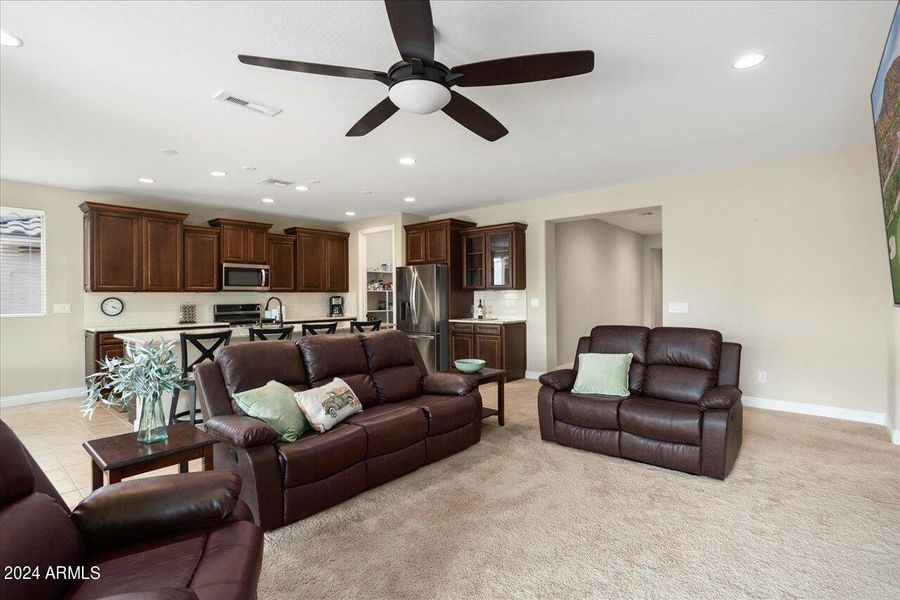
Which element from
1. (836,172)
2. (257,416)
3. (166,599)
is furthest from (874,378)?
(166,599)

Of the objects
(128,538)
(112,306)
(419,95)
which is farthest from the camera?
(112,306)

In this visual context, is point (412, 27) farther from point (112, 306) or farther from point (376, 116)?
point (112, 306)

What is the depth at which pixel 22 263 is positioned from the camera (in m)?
→ 5.45

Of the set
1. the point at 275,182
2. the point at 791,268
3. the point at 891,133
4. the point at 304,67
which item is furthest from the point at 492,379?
the point at 275,182

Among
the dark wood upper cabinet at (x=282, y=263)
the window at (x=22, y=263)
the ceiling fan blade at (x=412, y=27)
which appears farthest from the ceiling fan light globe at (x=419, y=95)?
the window at (x=22, y=263)

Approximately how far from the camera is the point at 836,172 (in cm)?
438

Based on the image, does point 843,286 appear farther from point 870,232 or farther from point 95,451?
point 95,451

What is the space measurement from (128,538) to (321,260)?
6899 millimetres

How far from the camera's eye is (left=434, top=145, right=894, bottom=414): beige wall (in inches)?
169

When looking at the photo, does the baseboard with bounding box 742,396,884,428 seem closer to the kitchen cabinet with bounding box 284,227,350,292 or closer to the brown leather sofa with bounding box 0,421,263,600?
the brown leather sofa with bounding box 0,421,263,600

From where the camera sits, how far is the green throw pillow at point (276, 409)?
2621 millimetres

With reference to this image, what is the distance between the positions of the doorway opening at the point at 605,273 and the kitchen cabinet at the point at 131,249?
5.67 metres

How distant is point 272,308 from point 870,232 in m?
7.92

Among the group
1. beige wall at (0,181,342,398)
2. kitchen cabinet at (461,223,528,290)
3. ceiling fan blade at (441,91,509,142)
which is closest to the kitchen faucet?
beige wall at (0,181,342,398)
